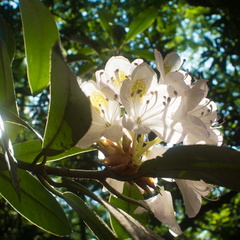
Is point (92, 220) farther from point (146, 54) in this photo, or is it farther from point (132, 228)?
point (146, 54)

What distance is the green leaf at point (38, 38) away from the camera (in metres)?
1.30

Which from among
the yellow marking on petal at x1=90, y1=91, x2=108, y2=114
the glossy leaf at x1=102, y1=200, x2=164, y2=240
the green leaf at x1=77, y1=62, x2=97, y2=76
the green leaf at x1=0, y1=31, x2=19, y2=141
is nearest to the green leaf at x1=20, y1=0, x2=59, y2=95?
the green leaf at x1=0, y1=31, x2=19, y2=141

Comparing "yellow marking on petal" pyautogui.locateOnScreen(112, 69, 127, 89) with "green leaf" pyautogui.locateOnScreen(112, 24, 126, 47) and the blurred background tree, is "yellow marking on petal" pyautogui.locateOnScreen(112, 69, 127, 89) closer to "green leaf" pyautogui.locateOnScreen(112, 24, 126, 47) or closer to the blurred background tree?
the blurred background tree

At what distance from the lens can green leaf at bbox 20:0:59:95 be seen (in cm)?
130

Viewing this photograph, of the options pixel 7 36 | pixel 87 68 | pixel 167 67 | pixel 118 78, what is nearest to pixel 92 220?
pixel 118 78

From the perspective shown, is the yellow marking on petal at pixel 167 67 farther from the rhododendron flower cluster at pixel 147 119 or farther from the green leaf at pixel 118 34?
the green leaf at pixel 118 34

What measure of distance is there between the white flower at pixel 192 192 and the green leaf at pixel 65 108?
1.35 ft

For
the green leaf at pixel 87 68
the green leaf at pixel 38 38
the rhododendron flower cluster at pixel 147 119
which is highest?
the green leaf at pixel 87 68

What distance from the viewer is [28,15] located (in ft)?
4.23

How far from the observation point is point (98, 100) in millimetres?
1190

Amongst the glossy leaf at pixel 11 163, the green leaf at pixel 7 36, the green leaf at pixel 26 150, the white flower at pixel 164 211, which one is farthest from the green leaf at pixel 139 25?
the glossy leaf at pixel 11 163

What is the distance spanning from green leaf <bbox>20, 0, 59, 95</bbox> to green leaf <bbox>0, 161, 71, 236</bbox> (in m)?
0.39

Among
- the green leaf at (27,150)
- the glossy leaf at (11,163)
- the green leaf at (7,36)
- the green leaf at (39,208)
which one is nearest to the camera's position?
the glossy leaf at (11,163)

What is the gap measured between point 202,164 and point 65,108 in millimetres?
373
